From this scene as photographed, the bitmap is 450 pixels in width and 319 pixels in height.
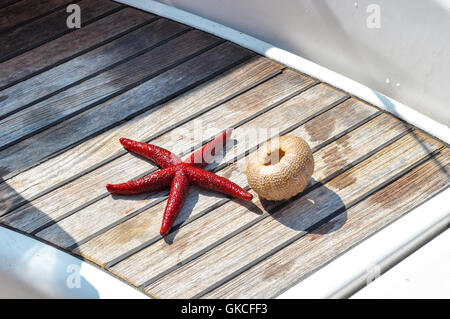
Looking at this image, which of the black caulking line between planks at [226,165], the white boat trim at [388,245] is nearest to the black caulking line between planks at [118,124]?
the black caulking line between planks at [226,165]

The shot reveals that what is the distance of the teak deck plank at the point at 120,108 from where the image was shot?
241 centimetres

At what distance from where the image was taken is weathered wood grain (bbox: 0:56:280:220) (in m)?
2.22

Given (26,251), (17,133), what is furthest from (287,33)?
(26,251)

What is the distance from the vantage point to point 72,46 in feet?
9.41

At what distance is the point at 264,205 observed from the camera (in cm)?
213

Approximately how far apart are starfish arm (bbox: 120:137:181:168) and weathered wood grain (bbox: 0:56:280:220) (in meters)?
0.06

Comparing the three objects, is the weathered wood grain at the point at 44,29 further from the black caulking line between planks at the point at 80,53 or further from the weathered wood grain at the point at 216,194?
the weathered wood grain at the point at 216,194

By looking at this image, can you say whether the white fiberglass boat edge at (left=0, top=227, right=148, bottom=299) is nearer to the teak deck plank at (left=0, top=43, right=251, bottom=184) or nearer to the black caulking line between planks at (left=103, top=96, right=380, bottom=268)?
the black caulking line between planks at (left=103, top=96, right=380, bottom=268)

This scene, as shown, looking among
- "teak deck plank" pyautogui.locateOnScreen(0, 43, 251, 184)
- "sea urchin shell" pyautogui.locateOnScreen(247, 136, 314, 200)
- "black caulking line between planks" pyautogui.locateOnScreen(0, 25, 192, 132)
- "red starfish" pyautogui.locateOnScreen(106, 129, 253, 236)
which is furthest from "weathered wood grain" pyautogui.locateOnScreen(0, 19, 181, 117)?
"sea urchin shell" pyautogui.locateOnScreen(247, 136, 314, 200)

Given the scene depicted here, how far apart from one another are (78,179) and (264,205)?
667mm

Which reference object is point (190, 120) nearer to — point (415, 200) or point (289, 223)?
point (289, 223)

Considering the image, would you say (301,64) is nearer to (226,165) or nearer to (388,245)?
(226,165)

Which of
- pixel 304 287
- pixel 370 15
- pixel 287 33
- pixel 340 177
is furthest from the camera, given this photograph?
pixel 287 33

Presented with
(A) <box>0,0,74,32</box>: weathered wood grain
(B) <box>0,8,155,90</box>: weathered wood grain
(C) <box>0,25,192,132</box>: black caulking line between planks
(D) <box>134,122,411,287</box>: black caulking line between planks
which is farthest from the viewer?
(A) <box>0,0,74,32</box>: weathered wood grain
